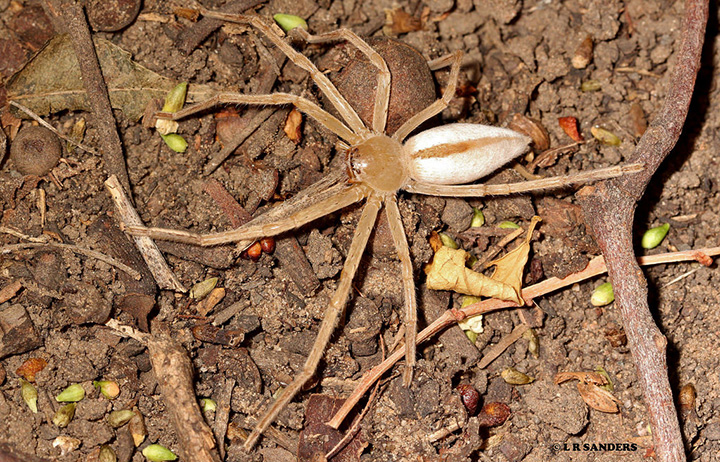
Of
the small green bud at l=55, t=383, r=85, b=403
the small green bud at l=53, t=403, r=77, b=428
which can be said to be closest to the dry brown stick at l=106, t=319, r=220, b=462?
the small green bud at l=55, t=383, r=85, b=403

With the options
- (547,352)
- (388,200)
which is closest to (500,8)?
(388,200)

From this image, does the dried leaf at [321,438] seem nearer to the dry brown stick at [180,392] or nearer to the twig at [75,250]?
the dry brown stick at [180,392]

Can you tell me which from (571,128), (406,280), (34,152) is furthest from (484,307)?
(34,152)

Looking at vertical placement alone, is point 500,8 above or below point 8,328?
above

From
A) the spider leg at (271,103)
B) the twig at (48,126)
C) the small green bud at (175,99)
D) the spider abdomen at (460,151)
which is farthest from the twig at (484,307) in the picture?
the twig at (48,126)

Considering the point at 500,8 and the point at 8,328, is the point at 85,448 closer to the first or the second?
the point at 8,328

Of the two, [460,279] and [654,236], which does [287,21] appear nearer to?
[460,279]
